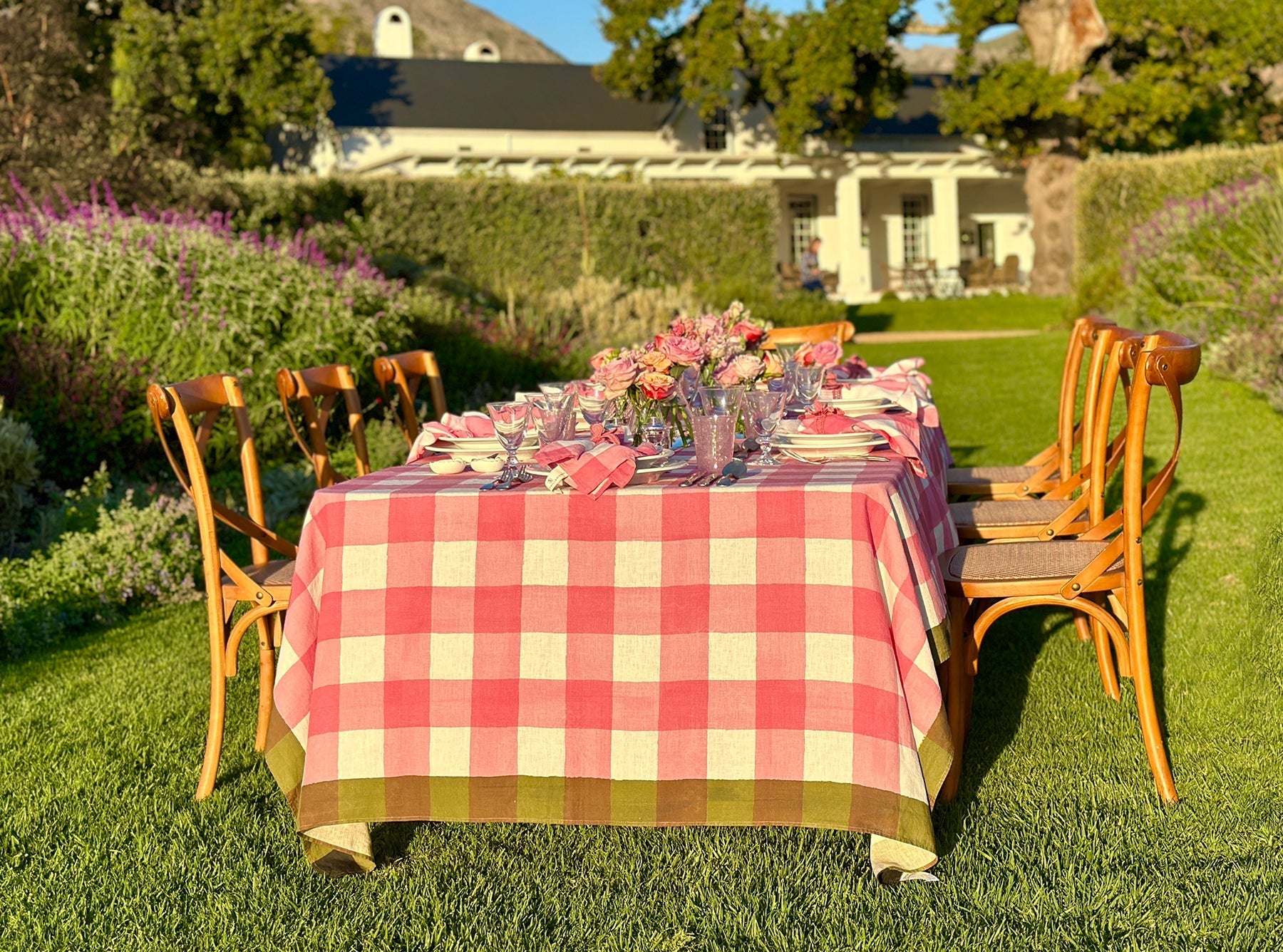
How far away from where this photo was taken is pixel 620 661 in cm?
298

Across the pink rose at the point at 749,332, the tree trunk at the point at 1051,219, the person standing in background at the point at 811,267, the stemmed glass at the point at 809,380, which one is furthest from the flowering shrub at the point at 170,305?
the tree trunk at the point at 1051,219

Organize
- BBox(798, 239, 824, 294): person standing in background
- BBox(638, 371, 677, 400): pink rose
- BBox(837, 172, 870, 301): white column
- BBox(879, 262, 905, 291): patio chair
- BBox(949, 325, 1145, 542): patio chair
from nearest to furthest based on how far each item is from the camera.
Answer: BBox(638, 371, 677, 400): pink rose < BBox(949, 325, 1145, 542): patio chair < BBox(798, 239, 824, 294): person standing in background < BBox(879, 262, 905, 291): patio chair < BBox(837, 172, 870, 301): white column

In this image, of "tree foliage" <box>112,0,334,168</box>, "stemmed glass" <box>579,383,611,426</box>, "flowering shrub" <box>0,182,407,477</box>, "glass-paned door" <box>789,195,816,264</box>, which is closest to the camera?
"stemmed glass" <box>579,383,611,426</box>

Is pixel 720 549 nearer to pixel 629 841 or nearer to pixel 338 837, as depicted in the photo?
pixel 629 841

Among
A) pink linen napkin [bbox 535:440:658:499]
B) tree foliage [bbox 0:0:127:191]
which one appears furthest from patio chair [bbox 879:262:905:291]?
pink linen napkin [bbox 535:440:658:499]

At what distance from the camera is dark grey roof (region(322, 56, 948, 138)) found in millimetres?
28375

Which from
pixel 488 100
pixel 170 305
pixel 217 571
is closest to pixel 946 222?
pixel 488 100

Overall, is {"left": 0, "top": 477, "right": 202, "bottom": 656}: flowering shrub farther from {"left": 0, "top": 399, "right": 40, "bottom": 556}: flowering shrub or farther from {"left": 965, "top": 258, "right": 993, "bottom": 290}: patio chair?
{"left": 965, "top": 258, "right": 993, "bottom": 290}: patio chair

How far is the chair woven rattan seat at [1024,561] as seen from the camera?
348 centimetres

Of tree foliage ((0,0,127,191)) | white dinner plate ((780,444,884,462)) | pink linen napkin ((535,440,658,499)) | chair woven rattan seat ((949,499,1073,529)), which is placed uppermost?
tree foliage ((0,0,127,191))

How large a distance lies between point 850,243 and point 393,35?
43.0 feet

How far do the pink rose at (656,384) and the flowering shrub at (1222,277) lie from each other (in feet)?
19.9

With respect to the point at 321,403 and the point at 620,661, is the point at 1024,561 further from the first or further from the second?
the point at 321,403

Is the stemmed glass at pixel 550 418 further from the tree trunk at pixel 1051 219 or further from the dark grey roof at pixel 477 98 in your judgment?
the dark grey roof at pixel 477 98
